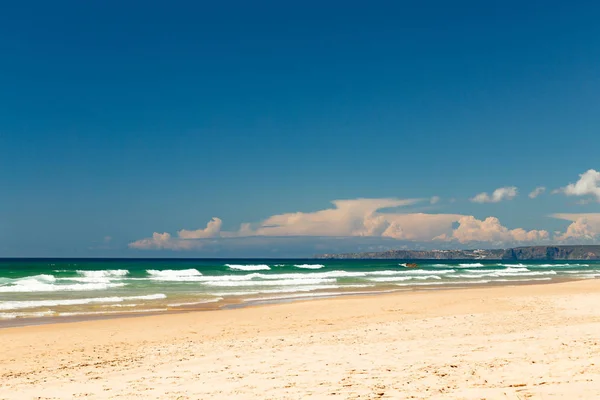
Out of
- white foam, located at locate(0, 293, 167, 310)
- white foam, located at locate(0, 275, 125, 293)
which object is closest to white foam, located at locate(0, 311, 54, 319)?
white foam, located at locate(0, 293, 167, 310)

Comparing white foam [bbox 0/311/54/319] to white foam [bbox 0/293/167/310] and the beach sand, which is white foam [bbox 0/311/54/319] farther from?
the beach sand

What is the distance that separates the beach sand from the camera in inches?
288

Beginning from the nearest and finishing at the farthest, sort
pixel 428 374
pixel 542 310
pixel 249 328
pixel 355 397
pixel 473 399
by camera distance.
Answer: pixel 473 399, pixel 355 397, pixel 428 374, pixel 249 328, pixel 542 310

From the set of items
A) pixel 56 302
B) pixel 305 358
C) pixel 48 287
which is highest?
pixel 305 358

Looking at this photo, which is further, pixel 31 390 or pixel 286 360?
pixel 286 360

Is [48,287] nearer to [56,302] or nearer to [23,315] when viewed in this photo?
[56,302]

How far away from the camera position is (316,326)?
53.8 feet

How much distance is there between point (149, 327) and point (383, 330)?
7.27 m

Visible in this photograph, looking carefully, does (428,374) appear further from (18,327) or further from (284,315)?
(18,327)

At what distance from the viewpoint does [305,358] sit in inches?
391

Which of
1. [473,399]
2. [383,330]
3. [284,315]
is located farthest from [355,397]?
[284,315]

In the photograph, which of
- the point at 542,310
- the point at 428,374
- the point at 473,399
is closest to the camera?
the point at 473,399

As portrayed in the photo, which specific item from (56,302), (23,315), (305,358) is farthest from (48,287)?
(305,358)

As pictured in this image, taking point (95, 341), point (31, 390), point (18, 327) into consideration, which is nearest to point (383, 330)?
point (95, 341)
